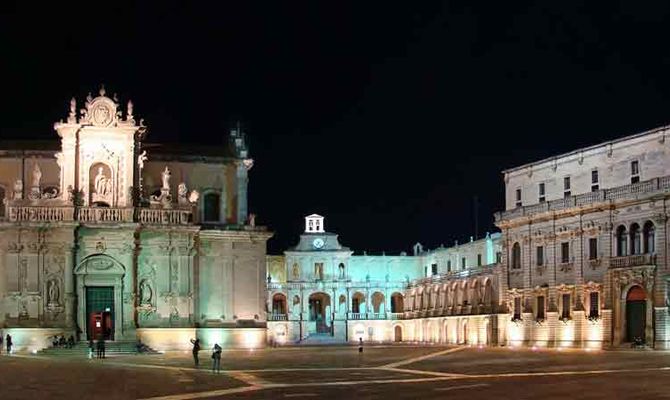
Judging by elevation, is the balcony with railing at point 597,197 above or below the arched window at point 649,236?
above

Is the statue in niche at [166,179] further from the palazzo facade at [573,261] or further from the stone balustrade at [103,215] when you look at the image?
the palazzo facade at [573,261]

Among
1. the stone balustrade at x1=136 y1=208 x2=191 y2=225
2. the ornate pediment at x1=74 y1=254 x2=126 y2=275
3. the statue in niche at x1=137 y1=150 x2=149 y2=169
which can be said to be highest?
the statue in niche at x1=137 y1=150 x2=149 y2=169

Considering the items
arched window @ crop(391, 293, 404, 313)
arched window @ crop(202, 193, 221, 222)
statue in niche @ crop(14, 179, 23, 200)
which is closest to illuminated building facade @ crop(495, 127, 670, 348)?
arched window @ crop(202, 193, 221, 222)

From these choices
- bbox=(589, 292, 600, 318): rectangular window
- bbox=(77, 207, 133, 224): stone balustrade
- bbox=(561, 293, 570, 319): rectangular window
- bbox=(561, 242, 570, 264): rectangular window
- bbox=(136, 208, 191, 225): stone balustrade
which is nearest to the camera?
bbox=(77, 207, 133, 224): stone balustrade

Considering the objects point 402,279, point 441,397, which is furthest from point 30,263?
point 402,279

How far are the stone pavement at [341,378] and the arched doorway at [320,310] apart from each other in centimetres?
7993

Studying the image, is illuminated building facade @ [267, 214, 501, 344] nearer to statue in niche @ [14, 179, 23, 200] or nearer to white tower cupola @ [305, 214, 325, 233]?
white tower cupola @ [305, 214, 325, 233]

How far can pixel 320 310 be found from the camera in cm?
14925

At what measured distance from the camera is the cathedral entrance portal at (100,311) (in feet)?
253

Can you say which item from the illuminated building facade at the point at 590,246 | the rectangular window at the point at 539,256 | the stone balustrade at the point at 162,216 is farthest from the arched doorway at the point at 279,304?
the stone balustrade at the point at 162,216

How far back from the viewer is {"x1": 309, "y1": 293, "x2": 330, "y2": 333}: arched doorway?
14460cm

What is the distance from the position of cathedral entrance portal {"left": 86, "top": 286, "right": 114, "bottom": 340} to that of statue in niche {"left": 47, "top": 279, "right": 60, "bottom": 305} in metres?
2.28

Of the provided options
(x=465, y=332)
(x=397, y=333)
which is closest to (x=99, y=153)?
(x=465, y=332)

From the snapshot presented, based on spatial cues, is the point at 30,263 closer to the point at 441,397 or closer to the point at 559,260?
the point at 559,260
